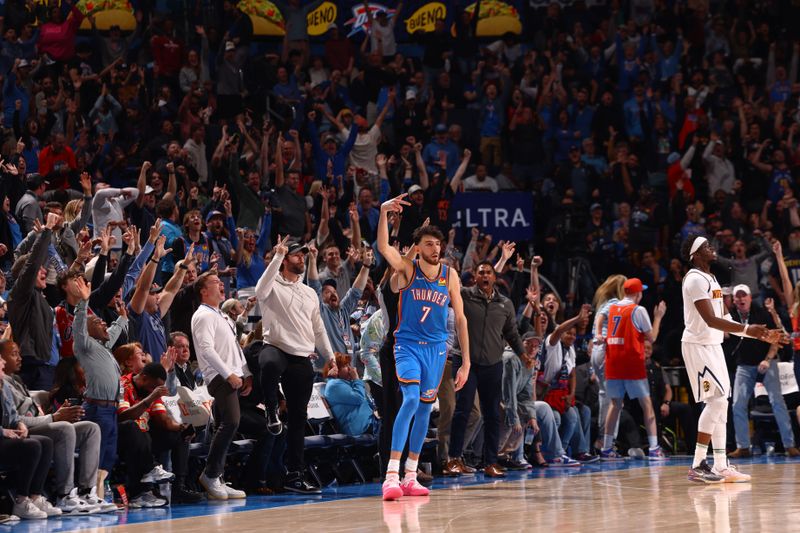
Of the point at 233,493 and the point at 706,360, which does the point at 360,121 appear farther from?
the point at 233,493

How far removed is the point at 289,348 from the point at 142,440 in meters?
1.49

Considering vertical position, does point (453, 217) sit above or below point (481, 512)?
above

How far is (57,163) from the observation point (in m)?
15.9

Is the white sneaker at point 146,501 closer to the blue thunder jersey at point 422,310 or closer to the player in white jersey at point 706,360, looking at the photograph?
the blue thunder jersey at point 422,310

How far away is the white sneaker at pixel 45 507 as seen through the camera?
977cm

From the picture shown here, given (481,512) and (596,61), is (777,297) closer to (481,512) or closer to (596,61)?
(596,61)

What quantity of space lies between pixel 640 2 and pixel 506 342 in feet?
41.1

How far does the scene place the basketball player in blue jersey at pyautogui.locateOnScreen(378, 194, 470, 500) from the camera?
1039 centimetres

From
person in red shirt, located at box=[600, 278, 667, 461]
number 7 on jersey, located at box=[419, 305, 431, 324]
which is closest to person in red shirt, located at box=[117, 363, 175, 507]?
number 7 on jersey, located at box=[419, 305, 431, 324]

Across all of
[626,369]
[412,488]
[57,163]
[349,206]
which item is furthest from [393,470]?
[57,163]

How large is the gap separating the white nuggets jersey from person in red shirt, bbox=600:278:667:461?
3.54 m

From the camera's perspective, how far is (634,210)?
780 inches

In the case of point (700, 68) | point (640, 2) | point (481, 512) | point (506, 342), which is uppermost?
point (640, 2)

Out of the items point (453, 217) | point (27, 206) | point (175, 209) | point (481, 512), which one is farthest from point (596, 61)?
point (481, 512)
